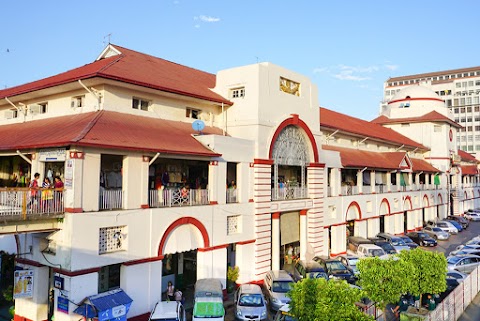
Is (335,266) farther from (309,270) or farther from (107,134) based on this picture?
(107,134)

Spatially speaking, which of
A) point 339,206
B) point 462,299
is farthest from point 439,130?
point 462,299

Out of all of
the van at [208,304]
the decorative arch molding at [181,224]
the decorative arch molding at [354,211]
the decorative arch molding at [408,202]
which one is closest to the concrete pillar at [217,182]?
the decorative arch molding at [181,224]

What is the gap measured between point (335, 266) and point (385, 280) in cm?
821

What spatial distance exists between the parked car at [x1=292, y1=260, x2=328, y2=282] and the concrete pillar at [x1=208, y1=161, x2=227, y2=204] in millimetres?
6332

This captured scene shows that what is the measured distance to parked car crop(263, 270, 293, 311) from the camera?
62.4ft

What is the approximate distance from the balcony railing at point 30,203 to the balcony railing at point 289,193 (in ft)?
42.8

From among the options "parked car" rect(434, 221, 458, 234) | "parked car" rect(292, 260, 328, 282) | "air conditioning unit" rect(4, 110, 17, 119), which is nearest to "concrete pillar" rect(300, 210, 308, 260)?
"parked car" rect(292, 260, 328, 282)

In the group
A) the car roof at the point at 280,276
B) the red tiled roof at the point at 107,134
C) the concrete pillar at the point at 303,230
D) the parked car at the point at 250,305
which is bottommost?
the parked car at the point at 250,305

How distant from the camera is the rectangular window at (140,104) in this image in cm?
2000

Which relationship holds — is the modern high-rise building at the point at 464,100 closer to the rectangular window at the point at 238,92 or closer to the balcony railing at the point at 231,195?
the rectangular window at the point at 238,92

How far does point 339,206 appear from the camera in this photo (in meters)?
31.4

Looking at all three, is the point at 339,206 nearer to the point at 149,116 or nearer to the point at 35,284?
the point at 149,116

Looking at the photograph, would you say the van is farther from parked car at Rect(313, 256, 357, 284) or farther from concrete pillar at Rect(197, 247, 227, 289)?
parked car at Rect(313, 256, 357, 284)

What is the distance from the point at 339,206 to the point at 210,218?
1462cm
